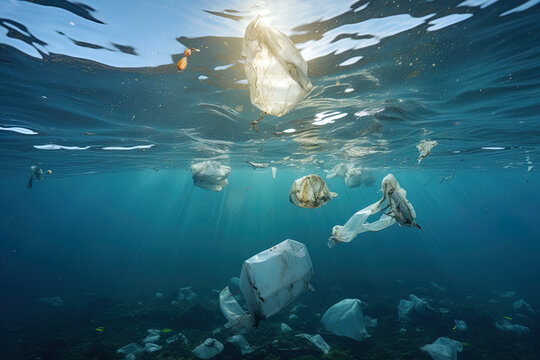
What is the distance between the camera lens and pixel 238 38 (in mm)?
5285

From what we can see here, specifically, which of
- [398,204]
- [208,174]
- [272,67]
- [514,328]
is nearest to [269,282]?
[398,204]

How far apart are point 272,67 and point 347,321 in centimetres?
753

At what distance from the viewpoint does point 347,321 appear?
Result: 22.5 ft

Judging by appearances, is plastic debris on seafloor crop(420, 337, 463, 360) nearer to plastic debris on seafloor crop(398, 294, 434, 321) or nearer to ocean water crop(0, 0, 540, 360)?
ocean water crop(0, 0, 540, 360)

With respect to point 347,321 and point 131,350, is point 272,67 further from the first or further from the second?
point 131,350

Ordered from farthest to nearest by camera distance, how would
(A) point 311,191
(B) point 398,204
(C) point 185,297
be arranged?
(C) point 185,297 → (A) point 311,191 → (B) point 398,204

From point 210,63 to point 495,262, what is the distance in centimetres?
5172

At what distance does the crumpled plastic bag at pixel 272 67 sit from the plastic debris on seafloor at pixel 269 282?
222 cm

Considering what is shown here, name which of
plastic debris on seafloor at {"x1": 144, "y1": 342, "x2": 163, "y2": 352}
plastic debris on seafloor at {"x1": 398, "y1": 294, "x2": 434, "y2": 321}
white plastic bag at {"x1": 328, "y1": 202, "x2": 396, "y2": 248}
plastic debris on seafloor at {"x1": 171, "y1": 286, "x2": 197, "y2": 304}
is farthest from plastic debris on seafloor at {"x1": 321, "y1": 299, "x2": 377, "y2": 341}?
plastic debris on seafloor at {"x1": 171, "y1": 286, "x2": 197, "y2": 304}

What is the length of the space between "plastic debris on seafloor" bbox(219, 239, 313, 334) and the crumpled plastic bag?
222 cm

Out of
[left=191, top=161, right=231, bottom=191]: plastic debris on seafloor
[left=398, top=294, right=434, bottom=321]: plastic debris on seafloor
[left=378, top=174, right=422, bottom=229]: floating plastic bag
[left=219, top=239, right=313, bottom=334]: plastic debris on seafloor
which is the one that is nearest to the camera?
[left=219, top=239, right=313, bottom=334]: plastic debris on seafloor

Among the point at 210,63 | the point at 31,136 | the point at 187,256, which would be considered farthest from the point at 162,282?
the point at 210,63

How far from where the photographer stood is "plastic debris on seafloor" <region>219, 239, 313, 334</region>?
3189mm

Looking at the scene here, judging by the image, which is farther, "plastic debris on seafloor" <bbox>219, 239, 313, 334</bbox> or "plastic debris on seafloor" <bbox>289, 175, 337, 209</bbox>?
"plastic debris on seafloor" <bbox>289, 175, 337, 209</bbox>
